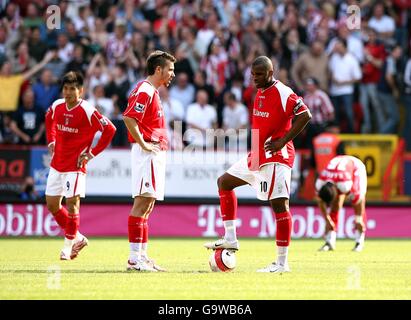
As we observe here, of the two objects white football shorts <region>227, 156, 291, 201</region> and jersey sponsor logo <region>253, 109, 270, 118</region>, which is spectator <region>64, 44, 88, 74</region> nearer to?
jersey sponsor logo <region>253, 109, 270, 118</region>

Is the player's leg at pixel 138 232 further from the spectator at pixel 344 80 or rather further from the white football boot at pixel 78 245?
the spectator at pixel 344 80

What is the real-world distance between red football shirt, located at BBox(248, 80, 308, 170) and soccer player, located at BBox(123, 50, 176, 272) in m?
1.07

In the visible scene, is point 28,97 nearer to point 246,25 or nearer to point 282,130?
point 246,25

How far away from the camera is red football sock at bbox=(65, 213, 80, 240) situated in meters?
13.3

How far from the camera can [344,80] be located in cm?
2173

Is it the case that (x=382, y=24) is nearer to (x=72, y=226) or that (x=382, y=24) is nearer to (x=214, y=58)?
(x=214, y=58)

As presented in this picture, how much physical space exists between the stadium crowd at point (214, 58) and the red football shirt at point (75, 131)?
22.8 ft

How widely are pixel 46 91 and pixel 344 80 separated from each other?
20.4 ft

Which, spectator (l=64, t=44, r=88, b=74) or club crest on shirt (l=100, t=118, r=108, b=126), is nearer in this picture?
club crest on shirt (l=100, t=118, r=108, b=126)

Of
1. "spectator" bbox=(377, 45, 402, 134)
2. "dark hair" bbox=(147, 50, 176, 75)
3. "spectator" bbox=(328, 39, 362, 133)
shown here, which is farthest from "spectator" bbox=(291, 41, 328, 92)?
"dark hair" bbox=(147, 50, 176, 75)

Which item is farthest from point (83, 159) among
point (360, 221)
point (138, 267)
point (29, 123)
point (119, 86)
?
point (119, 86)
